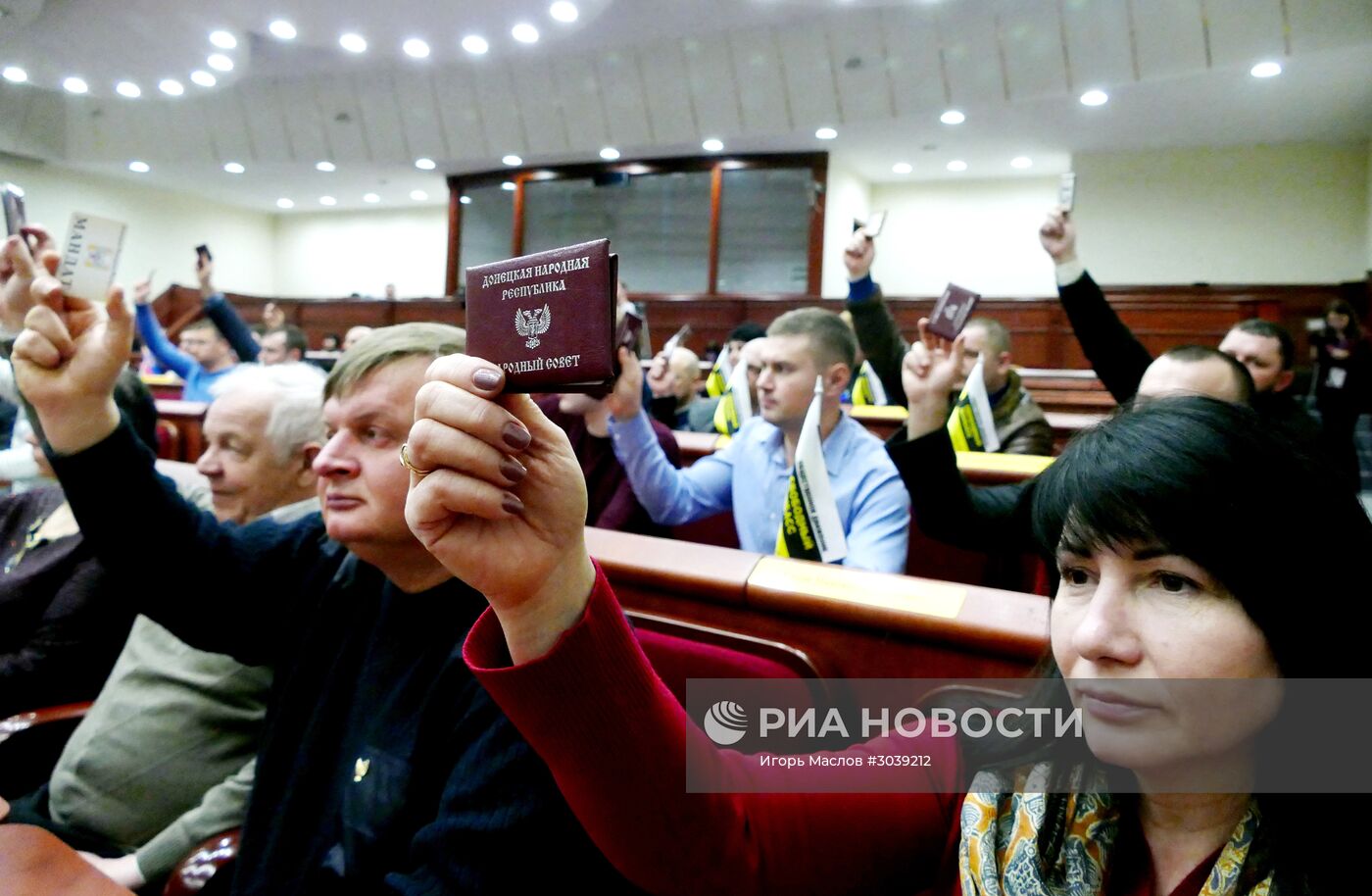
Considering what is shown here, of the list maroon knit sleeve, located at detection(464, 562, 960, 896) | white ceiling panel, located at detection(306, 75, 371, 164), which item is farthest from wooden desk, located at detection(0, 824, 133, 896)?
white ceiling panel, located at detection(306, 75, 371, 164)

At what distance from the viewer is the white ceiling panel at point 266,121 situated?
8.93 m

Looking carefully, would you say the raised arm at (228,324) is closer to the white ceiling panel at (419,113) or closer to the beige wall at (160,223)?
the white ceiling panel at (419,113)

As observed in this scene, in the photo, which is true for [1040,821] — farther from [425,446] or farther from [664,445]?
[664,445]

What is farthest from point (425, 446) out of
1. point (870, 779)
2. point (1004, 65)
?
point (1004, 65)

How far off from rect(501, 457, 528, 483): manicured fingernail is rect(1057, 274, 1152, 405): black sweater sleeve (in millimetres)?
Result: 2174

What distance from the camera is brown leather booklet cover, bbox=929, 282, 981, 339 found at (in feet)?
5.59

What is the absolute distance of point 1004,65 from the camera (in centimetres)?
682

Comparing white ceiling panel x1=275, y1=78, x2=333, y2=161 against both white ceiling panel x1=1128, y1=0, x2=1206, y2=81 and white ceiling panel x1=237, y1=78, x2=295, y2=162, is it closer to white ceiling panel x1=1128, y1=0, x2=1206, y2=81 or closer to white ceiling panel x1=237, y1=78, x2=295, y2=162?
white ceiling panel x1=237, y1=78, x2=295, y2=162

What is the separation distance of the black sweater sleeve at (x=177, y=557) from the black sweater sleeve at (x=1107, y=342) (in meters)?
2.12

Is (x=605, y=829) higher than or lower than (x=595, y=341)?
lower

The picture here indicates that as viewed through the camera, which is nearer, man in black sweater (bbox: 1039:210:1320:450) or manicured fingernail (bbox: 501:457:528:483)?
manicured fingernail (bbox: 501:457:528:483)

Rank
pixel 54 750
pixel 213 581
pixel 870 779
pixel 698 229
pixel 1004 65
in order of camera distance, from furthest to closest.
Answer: pixel 698 229 → pixel 1004 65 → pixel 54 750 → pixel 213 581 → pixel 870 779

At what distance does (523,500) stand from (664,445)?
1.90m

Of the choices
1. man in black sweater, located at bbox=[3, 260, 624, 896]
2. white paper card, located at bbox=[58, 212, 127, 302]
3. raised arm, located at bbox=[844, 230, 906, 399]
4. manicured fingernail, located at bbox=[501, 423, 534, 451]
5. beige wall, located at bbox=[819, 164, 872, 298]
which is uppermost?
beige wall, located at bbox=[819, 164, 872, 298]
